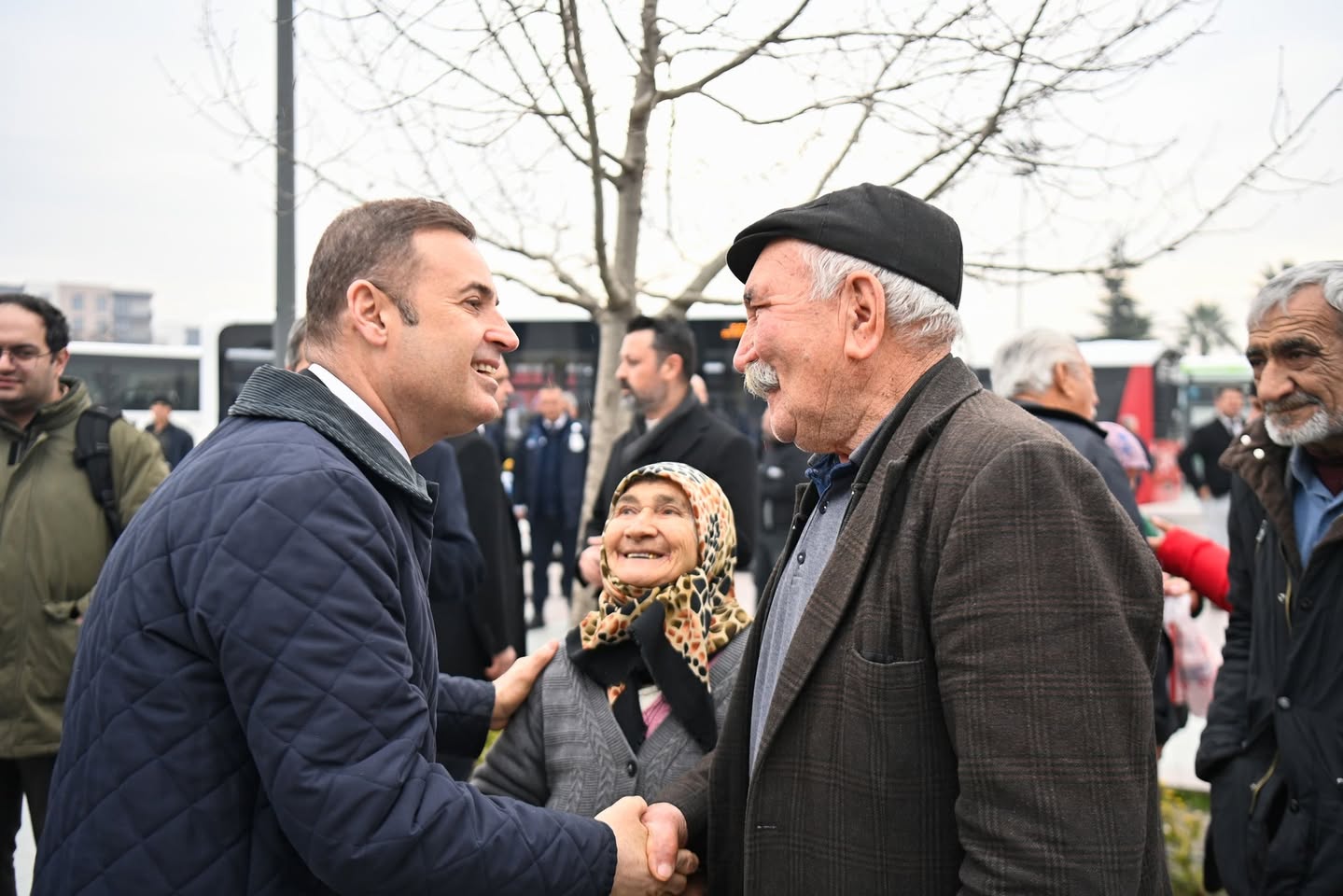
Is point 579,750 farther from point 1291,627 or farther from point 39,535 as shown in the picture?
point 39,535

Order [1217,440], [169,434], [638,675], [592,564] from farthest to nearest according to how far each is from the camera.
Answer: [169,434], [1217,440], [592,564], [638,675]

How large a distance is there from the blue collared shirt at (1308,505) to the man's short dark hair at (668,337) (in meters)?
2.74

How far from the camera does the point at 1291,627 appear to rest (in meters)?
2.79

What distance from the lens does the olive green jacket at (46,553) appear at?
3660 millimetres

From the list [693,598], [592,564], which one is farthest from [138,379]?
[693,598]

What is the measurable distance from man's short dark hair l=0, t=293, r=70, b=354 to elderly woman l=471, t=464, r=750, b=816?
235cm

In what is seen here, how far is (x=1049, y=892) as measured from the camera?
4.78 feet

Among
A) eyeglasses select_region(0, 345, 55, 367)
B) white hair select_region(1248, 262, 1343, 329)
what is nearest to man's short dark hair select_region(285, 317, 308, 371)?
eyeglasses select_region(0, 345, 55, 367)

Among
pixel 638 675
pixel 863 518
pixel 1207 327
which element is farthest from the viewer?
pixel 1207 327

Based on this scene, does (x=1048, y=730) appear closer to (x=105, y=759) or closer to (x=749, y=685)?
(x=749, y=685)

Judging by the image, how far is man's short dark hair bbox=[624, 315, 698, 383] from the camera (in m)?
5.07

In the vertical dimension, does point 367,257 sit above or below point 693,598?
above

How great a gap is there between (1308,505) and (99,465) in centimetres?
390

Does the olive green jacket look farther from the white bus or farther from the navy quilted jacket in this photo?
the white bus
